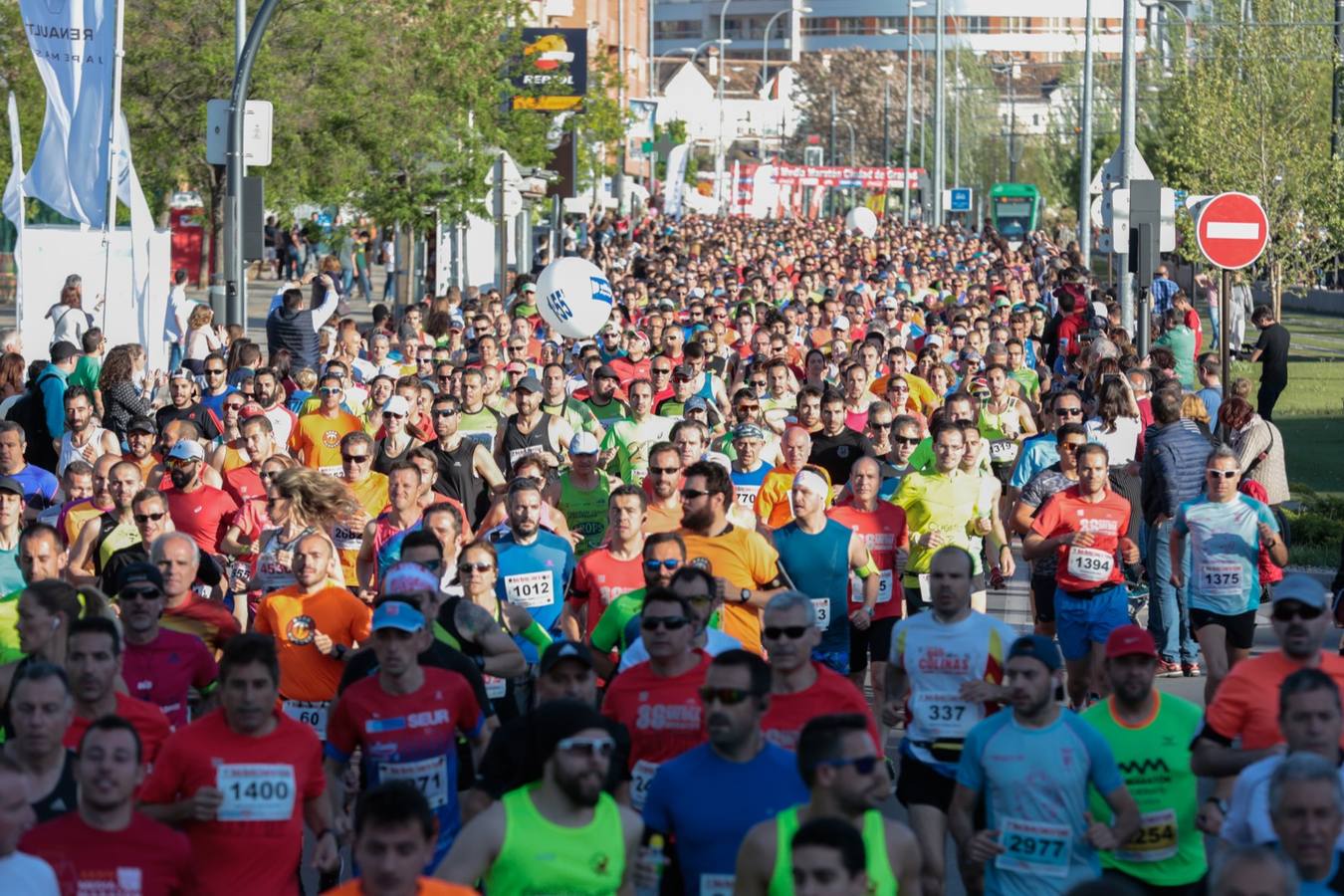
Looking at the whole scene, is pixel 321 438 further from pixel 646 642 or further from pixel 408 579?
pixel 646 642

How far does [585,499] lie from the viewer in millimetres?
12156

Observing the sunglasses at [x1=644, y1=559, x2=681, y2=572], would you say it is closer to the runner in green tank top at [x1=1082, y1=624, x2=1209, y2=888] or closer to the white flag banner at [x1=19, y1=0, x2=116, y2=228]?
the runner in green tank top at [x1=1082, y1=624, x2=1209, y2=888]

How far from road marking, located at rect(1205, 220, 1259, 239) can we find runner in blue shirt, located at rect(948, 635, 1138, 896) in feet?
37.1

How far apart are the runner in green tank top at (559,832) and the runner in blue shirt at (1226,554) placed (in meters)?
5.14

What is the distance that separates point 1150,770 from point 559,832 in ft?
6.89

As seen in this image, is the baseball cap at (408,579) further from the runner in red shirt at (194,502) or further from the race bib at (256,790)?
the runner in red shirt at (194,502)

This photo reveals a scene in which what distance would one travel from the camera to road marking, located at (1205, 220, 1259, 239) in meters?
17.7

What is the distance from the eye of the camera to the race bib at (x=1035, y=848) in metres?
6.88

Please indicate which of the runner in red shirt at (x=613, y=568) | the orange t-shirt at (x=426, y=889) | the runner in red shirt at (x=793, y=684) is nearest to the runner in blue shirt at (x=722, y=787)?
the runner in red shirt at (x=793, y=684)

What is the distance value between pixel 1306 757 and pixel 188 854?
288 centimetres

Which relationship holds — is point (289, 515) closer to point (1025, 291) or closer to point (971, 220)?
point (1025, 291)

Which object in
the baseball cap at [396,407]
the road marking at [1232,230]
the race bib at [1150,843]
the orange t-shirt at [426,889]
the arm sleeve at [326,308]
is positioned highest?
the road marking at [1232,230]

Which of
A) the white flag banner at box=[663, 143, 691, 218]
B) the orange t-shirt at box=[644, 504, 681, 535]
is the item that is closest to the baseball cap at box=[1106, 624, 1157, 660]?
the orange t-shirt at box=[644, 504, 681, 535]

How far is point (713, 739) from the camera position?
641 cm
